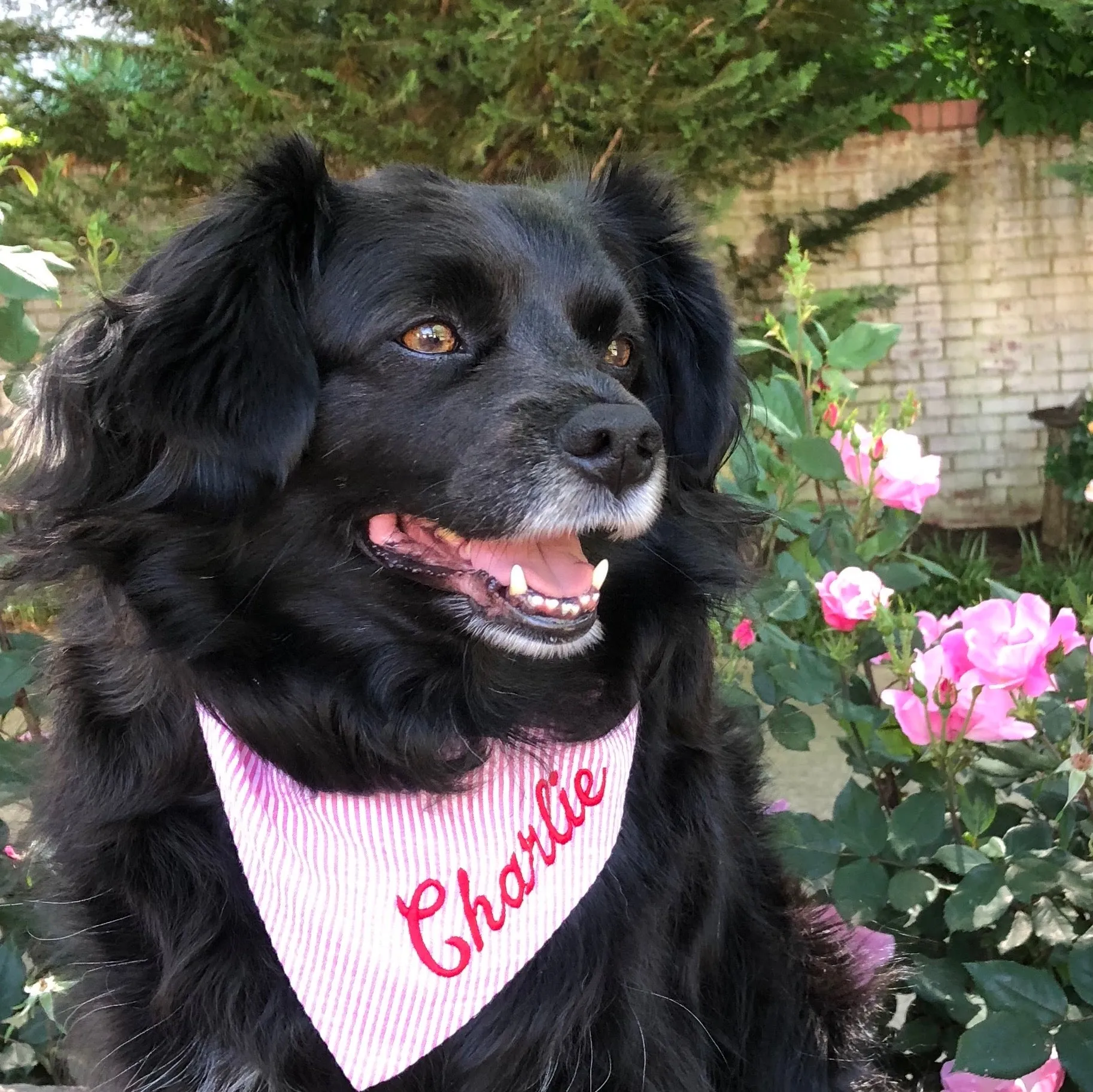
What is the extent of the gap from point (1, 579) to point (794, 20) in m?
4.51

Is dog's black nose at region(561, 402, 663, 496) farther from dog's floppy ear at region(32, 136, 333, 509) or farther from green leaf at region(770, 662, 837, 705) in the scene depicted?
green leaf at region(770, 662, 837, 705)

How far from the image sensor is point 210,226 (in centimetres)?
120

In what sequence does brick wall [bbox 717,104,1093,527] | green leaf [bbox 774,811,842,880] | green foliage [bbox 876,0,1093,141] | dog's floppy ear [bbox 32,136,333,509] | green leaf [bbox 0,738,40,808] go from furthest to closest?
brick wall [bbox 717,104,1093,527], green foliage [bbox 876,0,1093,141], green leaf [bbox 0,738,40,808], green leaf [bbox 774,811,842,880], dog's floppy ear [bbox 32,136,333,509]

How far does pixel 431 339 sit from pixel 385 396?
10 centimetres

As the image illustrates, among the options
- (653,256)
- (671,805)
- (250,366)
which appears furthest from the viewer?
(653,256)

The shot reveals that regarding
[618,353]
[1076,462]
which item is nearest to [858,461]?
[618,353]

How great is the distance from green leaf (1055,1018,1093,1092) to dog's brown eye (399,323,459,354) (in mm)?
1077

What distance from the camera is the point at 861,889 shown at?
1.39 metres

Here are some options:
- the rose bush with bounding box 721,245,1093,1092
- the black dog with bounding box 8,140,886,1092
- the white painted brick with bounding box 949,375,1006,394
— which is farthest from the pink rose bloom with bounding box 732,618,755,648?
the white painted brick with bounding box 949,375,1006,394

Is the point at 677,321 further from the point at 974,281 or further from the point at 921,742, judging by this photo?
the point at 974,281

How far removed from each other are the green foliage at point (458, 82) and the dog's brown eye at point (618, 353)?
3.04 meters

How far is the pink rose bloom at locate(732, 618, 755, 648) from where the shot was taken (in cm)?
166

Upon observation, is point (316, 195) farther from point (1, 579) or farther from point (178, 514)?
point (1, 579)

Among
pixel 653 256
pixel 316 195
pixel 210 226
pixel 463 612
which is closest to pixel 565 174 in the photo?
pixel 653 256
